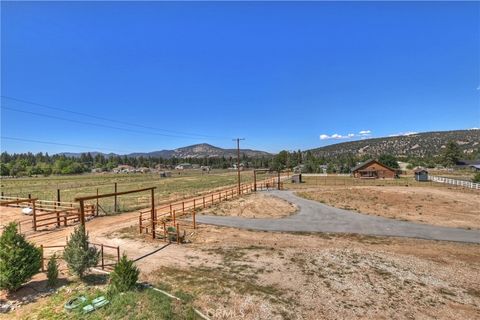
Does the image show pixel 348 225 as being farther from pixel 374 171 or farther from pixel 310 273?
pixel 374 171

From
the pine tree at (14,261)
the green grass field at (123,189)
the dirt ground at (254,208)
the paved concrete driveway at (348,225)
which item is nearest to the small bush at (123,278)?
the pine tree at (14,261)

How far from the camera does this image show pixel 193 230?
19531 mm

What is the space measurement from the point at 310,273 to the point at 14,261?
1075 cm

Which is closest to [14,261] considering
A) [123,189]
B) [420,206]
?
[420,206]

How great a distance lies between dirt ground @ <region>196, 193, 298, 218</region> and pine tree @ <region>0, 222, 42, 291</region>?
16.0m

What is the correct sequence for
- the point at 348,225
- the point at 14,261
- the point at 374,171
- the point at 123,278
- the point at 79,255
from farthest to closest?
the point at 374,171 < the point at 348,225 < the point at 79,255 < the point at 14,261 < the point at 123,278

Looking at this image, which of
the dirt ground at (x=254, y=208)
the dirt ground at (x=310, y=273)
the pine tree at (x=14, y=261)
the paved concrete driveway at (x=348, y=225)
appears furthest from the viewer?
the dirt ground at (x=254, y=208)

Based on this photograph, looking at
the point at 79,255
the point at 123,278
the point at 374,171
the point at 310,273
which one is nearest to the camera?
the point at 123,278

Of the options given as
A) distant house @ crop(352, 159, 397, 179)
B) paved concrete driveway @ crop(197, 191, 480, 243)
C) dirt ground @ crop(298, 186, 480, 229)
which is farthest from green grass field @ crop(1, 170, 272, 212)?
distant house @ crop(352, 159, 397, 179)

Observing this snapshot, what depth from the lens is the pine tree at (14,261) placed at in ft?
31.9

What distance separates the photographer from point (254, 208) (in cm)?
2862

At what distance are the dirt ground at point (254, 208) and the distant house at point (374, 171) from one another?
49.1m

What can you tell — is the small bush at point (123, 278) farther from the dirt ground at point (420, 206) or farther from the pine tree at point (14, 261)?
the dirt ground at point (420, 206)

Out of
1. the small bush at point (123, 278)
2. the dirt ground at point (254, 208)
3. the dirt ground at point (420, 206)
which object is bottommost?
the dirt ground at point (420, 206)
